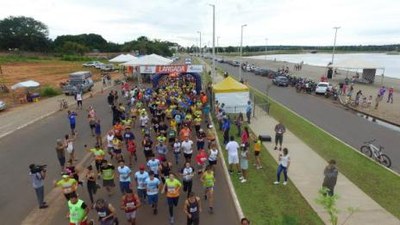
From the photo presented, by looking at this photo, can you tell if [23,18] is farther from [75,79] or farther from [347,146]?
[347,146]

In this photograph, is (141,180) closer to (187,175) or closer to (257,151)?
(187,175)

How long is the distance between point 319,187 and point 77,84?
31433 mm

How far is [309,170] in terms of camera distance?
1394 cm

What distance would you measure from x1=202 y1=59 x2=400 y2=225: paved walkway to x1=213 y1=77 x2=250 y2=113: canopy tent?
652 centimetres

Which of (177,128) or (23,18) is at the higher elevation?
(23,18)

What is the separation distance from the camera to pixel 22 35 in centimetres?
11725

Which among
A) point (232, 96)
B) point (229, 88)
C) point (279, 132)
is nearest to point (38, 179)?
point (279, 132)

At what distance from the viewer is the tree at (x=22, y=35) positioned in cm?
11531

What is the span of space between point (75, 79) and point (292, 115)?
79.5 ft

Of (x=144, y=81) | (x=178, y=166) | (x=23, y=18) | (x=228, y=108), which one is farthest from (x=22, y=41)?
(x=178, y=166)

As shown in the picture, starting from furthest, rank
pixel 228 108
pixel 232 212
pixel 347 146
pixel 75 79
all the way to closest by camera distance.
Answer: pixel 75 79
pixel 228 108
pixel 347 146
pixel 232 212

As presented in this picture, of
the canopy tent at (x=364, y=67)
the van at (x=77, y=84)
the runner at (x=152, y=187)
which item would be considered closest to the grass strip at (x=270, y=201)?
the runner at (x=152, y=187)

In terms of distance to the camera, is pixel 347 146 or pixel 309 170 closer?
pixel 309 170

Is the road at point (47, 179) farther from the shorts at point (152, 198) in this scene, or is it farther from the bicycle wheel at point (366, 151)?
the bicycle wheel at point (366, 151)
